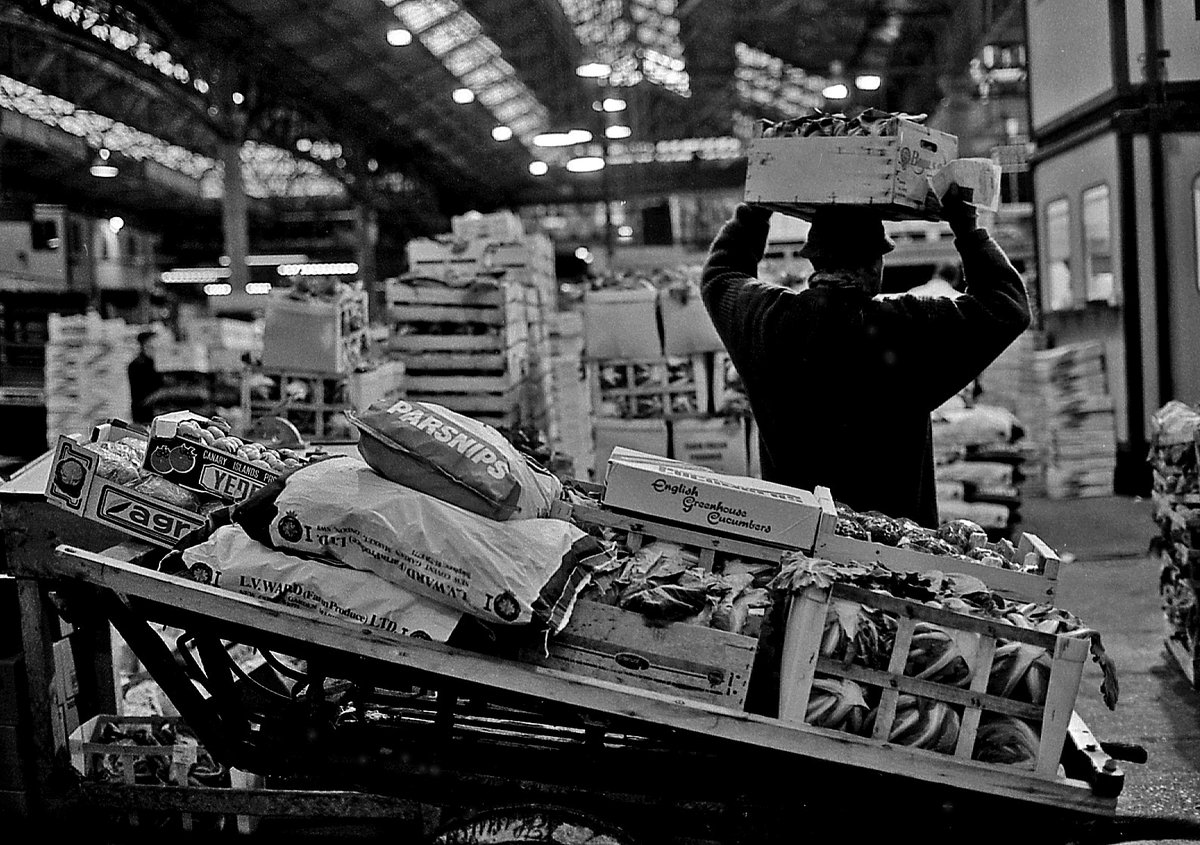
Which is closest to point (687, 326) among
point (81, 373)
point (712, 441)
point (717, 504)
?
point (712, 441)

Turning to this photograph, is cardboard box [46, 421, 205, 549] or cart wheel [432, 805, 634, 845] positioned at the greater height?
cardboard box [46, 421, 205, 549]

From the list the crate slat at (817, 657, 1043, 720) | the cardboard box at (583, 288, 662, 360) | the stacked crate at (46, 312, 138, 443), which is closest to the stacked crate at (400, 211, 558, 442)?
the cardboard box at (583, 288, 662, 360)

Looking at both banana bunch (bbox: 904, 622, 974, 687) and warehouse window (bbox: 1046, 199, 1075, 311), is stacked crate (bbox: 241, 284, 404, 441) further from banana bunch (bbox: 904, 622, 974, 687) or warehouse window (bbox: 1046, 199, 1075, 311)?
warehouse window (bbox: 1046, 199, 1075, 311)

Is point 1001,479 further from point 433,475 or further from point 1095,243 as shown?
point 433,475

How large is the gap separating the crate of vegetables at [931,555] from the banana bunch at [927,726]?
0.55 metres

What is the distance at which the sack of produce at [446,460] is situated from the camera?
3043 millimetres

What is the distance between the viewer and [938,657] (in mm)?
2811

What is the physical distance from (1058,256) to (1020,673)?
14131 millimetres

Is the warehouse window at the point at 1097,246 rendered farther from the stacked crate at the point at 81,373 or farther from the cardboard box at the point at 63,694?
the stacked crate at the point at 81,373

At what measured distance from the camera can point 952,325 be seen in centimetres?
425

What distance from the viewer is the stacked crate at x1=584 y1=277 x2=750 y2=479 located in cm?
880

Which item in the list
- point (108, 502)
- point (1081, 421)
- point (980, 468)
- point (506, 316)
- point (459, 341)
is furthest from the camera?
point (1081, 421)

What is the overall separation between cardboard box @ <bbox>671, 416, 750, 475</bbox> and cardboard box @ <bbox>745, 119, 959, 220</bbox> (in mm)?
4496

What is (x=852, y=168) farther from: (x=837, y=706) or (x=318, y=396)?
(x=318, y=396)
